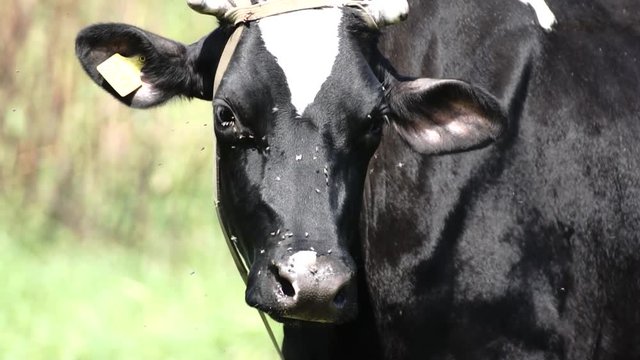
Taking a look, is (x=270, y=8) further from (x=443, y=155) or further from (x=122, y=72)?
(x=443, y=155)

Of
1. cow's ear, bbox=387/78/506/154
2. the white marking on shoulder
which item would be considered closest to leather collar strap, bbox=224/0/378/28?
cow's ear, bbox=387/78/506/154

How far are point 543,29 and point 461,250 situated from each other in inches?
38.3

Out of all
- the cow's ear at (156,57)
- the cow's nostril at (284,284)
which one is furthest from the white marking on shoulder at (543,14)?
the cow's nostril at (284,284)

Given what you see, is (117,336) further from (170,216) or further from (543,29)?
(543,29)

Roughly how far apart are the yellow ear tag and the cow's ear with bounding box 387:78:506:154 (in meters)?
0.99

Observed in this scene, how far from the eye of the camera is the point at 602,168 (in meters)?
5.42

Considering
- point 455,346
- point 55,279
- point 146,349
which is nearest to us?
point 455,346

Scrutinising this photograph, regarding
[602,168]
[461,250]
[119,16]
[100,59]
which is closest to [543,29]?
[602,168]

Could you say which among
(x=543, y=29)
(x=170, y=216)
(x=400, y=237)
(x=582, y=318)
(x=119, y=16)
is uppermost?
(x=543, y=29)

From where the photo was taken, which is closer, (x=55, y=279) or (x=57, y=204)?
(x=55, y=279)

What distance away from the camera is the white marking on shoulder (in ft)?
18.3

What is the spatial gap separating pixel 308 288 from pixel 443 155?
1084 millimetres

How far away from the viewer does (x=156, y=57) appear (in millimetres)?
5375

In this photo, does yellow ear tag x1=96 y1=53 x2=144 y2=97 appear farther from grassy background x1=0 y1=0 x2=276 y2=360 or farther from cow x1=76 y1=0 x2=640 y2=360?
grassy background x1=0 y1=0 x2=276 y2=360
